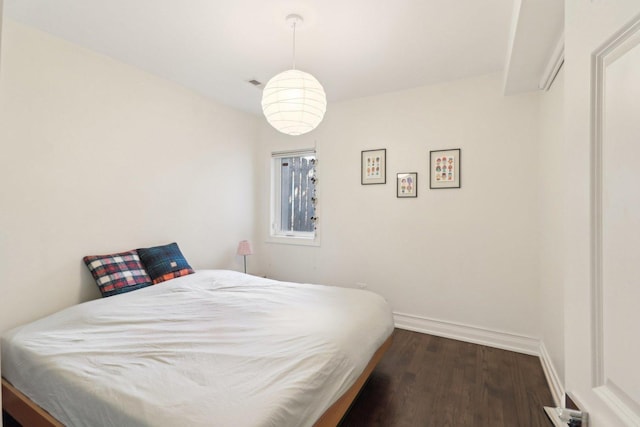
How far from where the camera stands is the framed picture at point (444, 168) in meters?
2.96

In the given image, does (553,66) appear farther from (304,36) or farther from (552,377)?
(552,377)

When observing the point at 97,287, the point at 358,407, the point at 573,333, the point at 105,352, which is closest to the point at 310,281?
the point at 358,407

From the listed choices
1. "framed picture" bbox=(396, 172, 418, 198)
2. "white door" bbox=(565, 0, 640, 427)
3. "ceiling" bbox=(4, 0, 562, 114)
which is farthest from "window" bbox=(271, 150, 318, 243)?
"white door" bbox=(565, 0, 640, 427)

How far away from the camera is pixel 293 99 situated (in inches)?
73.0

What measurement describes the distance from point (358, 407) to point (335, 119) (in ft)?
9.92

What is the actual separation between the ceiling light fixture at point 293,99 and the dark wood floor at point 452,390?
195 centimetres

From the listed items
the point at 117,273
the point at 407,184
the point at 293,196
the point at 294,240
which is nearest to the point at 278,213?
the point at 293,196

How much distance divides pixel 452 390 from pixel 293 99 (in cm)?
232

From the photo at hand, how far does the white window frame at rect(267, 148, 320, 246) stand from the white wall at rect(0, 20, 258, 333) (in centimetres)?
92

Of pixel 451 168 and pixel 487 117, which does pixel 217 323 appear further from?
pixel 487 117

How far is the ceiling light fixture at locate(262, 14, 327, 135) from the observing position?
6.07ft

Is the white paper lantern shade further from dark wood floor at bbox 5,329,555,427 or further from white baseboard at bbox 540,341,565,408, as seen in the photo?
white baseboard at bbox 540,341,565,408

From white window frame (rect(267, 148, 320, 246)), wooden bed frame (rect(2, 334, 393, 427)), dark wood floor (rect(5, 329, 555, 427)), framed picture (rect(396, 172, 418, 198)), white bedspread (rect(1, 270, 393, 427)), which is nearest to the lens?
white bedspread (rect(1, 270, 393, 427))

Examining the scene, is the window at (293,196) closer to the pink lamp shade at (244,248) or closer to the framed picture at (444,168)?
the pink lamp shade at (244,248)
